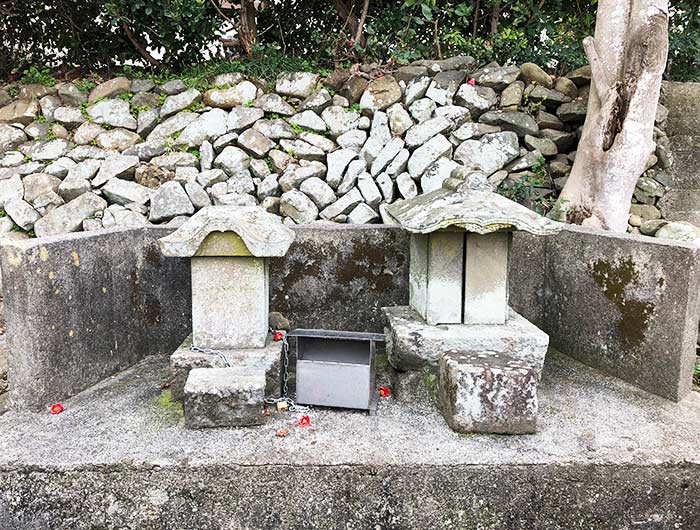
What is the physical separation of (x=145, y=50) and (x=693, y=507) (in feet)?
22.5

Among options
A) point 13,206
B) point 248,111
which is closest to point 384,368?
point 248,111

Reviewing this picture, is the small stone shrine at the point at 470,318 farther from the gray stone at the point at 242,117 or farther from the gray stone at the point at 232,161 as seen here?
the gray stone at the point at 242,117

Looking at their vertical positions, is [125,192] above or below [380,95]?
below

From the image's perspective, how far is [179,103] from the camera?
5.64 m

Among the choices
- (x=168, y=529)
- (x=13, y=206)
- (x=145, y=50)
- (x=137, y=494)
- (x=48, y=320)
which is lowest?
(x=168, y=529)

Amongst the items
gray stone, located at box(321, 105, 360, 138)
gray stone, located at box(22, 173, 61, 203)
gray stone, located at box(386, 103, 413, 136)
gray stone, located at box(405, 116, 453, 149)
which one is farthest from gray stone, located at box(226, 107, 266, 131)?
gray stone, located at box(22, 173, 61, 203)

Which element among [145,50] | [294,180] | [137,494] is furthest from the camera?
[145,50]

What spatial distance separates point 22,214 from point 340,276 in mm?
3427

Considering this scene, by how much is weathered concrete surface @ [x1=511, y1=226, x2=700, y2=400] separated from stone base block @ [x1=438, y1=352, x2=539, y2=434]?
0.93 metres

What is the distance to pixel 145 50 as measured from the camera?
6453mm

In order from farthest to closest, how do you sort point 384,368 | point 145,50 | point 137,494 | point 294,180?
point 145,50 → point 294,180 → point 384,368 → point 137,494

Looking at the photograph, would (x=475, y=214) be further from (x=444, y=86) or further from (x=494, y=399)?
(x=444, y=86)

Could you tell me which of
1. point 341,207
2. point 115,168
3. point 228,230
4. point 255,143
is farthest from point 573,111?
point 115,168

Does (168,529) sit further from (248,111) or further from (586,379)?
(248,111)
